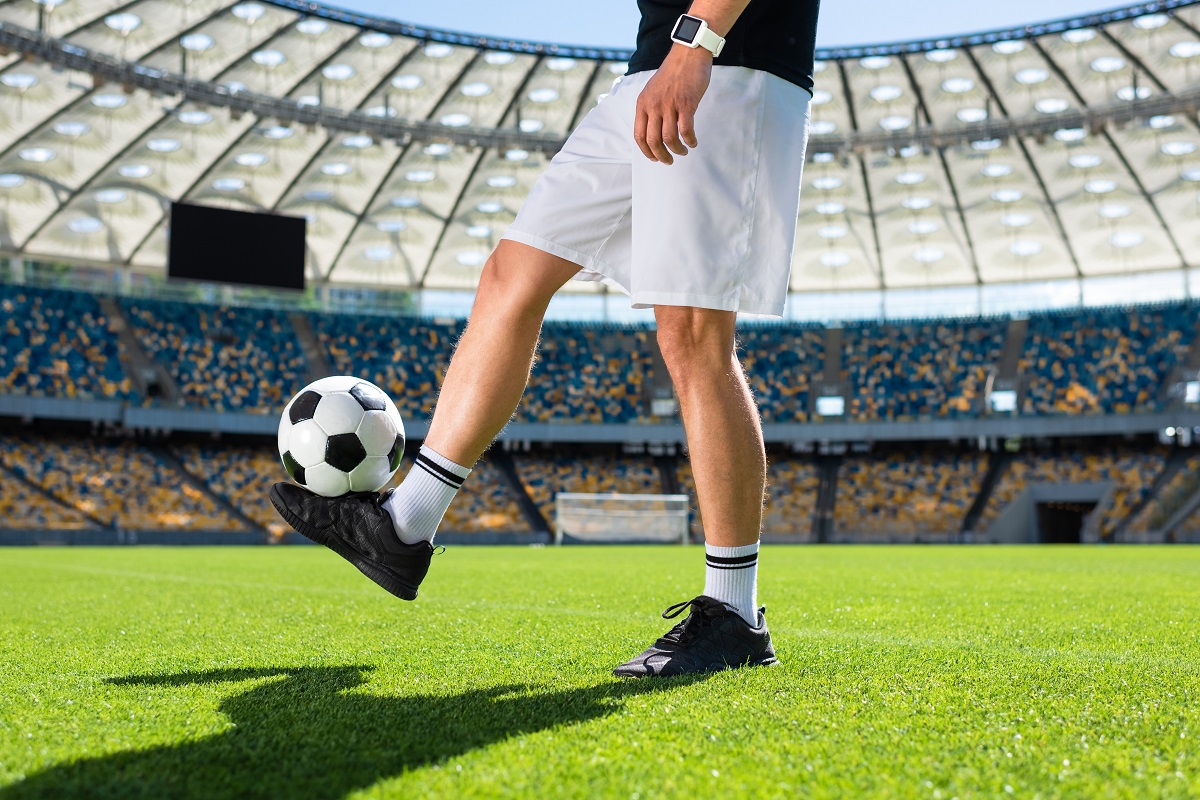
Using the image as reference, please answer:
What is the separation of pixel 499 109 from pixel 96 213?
1052cm

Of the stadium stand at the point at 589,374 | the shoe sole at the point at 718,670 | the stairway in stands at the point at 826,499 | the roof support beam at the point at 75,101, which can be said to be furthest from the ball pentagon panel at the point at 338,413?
the stadium stand at the point at 589,374

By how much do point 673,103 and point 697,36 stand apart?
0.18 m

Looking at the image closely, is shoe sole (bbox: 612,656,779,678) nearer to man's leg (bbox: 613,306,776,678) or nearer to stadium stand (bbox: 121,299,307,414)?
man's leg (bbox: 613,306,776,678)

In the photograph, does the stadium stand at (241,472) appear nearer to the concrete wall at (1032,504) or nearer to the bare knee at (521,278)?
the concrete wall at (1032,504)

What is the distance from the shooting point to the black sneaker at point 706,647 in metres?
2.47

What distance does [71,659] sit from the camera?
2818mm

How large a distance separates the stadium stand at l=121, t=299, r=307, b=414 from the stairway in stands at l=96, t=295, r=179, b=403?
0.19 m

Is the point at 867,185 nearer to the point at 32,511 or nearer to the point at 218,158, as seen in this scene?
the point at 218,158

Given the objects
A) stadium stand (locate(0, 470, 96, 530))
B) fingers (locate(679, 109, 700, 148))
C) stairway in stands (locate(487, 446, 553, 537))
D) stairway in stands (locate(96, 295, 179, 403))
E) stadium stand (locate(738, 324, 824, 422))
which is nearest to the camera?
fingers (locate(679, 109, 700, 148))

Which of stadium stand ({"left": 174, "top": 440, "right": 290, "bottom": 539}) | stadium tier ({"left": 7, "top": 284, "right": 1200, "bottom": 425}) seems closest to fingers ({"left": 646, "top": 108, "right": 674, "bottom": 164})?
stadium stand ({"left": 174, "top": 440, "right": 290, "bottom": 539})

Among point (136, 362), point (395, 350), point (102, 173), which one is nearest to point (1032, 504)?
point (395, 350)

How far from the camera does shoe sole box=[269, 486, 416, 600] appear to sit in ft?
8.31

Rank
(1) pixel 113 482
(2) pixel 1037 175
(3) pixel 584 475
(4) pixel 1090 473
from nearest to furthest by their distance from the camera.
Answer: (2) pixel 1037 175 → (1) pixel 113 482 → (4) pixel 1090 473 → (3) pixel 584 475

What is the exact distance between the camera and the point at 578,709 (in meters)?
1.97
